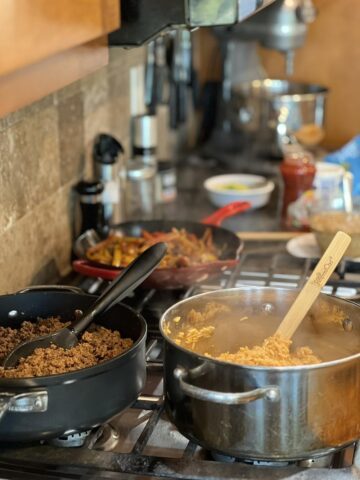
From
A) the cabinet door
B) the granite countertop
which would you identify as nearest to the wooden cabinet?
the cabinet door

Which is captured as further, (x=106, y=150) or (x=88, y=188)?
(x=106, y=150)

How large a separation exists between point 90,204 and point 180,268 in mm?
318

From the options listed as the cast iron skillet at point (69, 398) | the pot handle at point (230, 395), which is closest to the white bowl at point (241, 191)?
the cast iron skillet at point (69, 398)

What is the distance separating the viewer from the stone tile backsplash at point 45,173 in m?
1.45

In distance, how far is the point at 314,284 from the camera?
1164mm

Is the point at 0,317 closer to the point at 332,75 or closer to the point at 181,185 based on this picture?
the point at 181,185

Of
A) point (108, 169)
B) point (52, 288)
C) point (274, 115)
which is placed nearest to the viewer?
point (52, 288)

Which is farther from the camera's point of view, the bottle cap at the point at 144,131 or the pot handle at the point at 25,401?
the bottle cap at the point at 144,131

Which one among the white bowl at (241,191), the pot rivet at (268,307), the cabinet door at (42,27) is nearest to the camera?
the cabinet door at (42,27)

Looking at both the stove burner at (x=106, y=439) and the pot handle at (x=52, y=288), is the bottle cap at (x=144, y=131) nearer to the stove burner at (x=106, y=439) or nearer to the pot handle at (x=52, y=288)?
the pot handle at (x=52, y=288)

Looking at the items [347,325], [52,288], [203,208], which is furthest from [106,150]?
[347,325]

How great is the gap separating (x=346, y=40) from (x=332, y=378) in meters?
2.18

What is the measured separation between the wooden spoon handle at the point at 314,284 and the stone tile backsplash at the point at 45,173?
1.66ft

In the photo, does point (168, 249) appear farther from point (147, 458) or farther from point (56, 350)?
point (147, 458)
